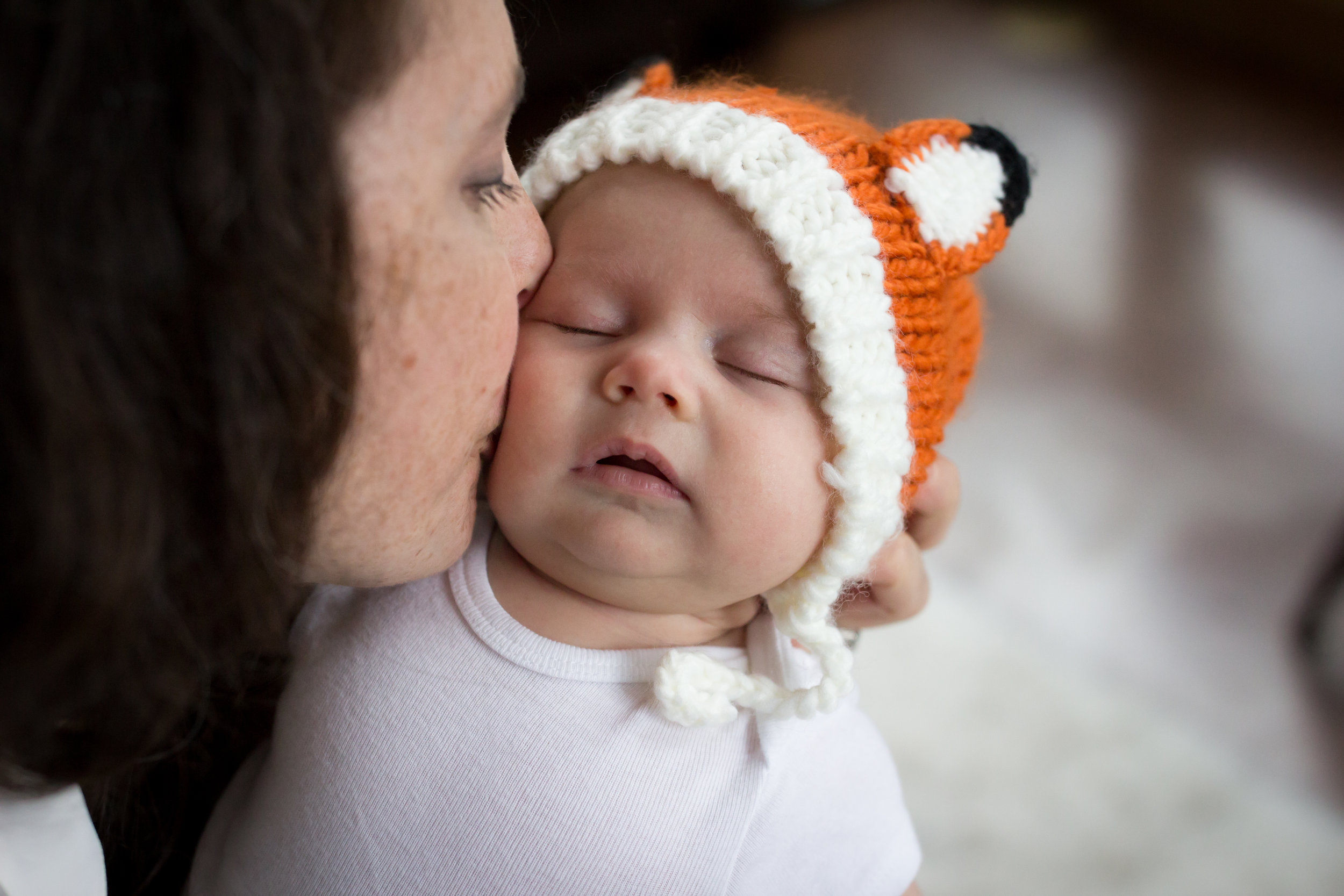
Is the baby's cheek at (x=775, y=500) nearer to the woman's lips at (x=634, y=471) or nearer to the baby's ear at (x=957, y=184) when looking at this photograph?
the woman's lips at (x=634, y=471)

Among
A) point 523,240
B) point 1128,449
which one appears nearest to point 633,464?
point 523,240

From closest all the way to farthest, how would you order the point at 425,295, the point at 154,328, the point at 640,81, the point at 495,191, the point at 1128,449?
the point at 154,328 → the point at 425,295 → the point at 495,191 → the point at 640,81 → the point at 1128,449

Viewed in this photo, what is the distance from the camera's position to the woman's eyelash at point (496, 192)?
0.77 m

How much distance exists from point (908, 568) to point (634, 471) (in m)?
0.39

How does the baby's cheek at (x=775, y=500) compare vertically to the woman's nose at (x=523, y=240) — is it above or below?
below

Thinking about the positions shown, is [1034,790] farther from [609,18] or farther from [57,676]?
[609,18]

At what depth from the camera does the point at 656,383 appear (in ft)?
2.87

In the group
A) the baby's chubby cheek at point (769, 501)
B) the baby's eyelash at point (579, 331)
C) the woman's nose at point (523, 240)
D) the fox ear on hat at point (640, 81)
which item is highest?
the fox ear on hat at point (640, 81)

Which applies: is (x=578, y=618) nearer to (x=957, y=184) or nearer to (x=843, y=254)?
(x=843, y=254)

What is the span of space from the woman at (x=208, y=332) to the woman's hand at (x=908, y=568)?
19.9 inches

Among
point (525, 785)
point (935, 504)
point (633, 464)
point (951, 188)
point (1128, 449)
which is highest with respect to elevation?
point (951, 188)

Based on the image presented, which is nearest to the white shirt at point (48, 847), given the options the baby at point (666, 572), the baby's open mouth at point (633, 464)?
the baby at point (666, 572)

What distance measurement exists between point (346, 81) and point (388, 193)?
7 cm

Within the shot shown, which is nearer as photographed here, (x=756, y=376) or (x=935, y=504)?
(x=756, y=376)
